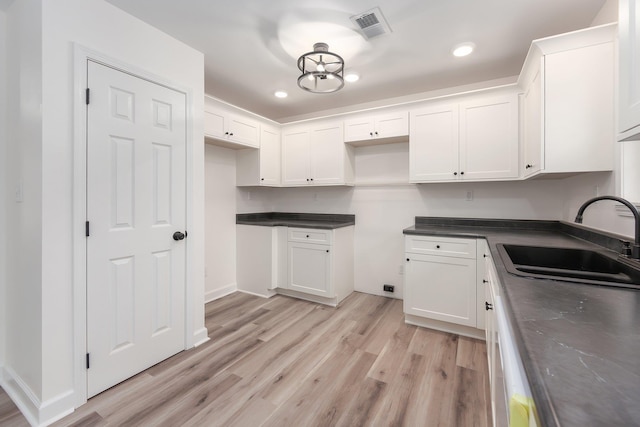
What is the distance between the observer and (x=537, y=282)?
1021 millimetres

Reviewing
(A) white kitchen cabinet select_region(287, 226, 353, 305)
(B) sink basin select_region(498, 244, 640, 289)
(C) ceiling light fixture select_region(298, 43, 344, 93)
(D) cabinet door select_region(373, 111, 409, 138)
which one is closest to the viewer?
(B) sink basin select_region(498, 244, 640, 289)

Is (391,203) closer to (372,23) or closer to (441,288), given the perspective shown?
(441,288)

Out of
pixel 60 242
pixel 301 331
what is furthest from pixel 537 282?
pixel 60 242

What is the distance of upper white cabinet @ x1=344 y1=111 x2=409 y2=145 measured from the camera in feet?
9.79

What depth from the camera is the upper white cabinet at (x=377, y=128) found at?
9.79 feet

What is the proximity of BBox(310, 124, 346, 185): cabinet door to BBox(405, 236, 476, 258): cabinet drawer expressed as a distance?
3.76 feet

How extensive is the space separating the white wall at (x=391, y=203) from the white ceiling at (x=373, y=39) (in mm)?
991

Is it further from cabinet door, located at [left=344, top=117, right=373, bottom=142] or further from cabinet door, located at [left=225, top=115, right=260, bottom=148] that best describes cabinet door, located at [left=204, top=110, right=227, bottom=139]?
cabinet door, located at [left=344, top=117, right=373, bottom=142]

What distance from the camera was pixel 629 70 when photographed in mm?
948

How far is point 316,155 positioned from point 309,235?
1013 mm
